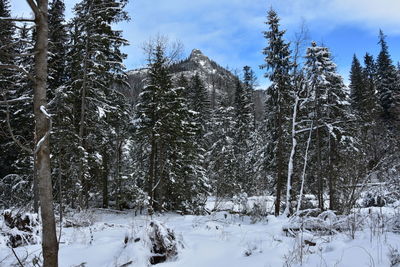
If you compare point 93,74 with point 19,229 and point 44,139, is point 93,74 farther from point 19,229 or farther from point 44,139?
point 44,139

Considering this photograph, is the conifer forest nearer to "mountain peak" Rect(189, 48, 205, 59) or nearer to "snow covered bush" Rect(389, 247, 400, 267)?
"snow covered bush" Rect(389, 247, 400, 267)

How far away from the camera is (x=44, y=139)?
3.72 m

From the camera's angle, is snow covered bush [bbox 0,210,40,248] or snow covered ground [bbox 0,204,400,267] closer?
snow covered ground [bbox 0,204,400,267]

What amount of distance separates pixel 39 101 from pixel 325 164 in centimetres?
1933

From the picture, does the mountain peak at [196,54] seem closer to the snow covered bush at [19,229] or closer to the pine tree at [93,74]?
the pine tree at [93,74]

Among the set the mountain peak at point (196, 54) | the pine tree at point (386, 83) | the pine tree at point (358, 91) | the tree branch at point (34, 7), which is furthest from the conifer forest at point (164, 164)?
the mountain peak at point (196, 54)

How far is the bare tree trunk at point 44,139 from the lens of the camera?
3768mm

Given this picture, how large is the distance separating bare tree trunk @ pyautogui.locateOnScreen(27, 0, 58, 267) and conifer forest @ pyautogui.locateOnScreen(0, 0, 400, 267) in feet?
0.05

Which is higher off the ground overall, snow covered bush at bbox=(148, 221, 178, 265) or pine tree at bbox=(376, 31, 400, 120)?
pine tree at bbox=(376, 31, 400, 120)

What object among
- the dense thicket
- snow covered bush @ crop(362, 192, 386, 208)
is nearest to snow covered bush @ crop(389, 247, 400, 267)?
snow covered bush @ crop(362, 192, 386, 208)

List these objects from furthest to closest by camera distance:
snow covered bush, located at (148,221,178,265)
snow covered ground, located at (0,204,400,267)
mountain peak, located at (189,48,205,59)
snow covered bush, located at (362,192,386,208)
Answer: mountain peak, located at (189,48,205,59) < snow covered bush, located at (362,192,386,208) < snow covered bush, located at (148,221,178,265) < snow covered ground, located at (0,204,400,267)

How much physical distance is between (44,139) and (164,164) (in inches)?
615

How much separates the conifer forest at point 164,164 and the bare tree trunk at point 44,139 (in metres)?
0.02

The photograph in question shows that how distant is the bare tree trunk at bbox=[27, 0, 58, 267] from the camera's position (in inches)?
148
